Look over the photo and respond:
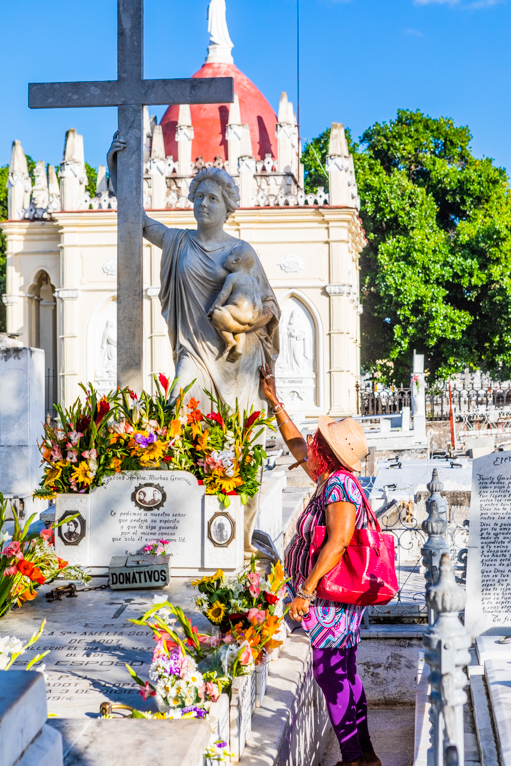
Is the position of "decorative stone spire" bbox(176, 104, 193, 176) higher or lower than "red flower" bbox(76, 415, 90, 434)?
higher

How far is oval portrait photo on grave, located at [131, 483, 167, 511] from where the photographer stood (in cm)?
543

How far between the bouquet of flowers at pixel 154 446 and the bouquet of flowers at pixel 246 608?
1.38 m

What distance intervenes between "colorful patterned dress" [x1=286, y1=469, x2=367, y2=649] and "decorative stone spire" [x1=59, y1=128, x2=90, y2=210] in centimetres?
2395

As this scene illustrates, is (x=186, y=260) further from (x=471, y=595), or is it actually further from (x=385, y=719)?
(x=385, y=719)

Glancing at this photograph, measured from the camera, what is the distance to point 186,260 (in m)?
5.89

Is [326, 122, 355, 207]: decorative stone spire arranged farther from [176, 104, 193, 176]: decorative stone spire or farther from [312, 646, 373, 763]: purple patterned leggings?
[312, 646, 373, 763]: purple patterned leggings

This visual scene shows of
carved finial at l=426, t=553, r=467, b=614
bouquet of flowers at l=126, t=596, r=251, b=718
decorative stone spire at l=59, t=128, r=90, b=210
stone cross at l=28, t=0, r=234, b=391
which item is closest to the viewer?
carved finial at l=426, t=553, r=467, b=614

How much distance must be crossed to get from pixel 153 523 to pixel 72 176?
22.8m

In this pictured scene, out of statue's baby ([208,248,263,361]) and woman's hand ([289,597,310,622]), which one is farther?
statue's baby ([208,248,263,361])

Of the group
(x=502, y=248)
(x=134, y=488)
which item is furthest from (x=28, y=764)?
(x=502, y=248)

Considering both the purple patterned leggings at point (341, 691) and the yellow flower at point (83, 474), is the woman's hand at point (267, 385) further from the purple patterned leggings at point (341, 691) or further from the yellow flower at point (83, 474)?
the purple patterned leggings at point (341, 691)

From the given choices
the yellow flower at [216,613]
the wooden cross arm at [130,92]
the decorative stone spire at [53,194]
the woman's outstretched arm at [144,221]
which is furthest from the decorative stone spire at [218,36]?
the yellow flower at [216,613]

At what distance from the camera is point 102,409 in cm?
557

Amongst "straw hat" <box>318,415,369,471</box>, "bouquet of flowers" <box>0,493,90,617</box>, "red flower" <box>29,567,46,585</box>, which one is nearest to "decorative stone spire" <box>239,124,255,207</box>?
"bouquet of flowers" <box>0,493,90,617</box>
